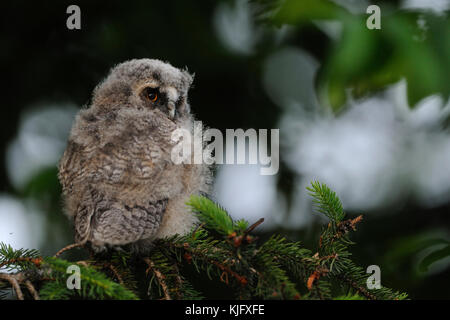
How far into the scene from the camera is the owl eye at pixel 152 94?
8.48ft

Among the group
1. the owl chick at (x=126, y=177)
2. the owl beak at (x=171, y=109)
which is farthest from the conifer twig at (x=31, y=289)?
the owl beak at (x=171, y=109)

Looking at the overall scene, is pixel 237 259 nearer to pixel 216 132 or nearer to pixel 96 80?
pixel 216 132

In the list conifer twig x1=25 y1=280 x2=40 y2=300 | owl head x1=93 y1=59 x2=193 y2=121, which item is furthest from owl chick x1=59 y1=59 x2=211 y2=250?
conifer twig x1=25 y1=280 x2=40 y2=300

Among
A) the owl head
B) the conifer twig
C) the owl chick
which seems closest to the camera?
the conifer twig

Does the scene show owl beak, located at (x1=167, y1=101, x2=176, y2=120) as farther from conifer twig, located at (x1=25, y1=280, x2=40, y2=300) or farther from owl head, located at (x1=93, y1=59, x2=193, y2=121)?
conifer twig, located at (x1=25, y1=280, x2=40, y2=300)

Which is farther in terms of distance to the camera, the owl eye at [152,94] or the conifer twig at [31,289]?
the owl eye at [152,94]

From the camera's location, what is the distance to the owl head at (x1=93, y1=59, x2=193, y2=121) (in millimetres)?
2525

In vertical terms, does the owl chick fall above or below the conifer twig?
above

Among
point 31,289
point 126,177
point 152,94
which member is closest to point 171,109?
point 152,94

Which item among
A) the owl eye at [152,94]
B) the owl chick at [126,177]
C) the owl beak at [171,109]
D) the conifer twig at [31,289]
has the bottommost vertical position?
the conifer twig at [31,289]

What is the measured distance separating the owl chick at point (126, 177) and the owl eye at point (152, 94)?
0.15ft

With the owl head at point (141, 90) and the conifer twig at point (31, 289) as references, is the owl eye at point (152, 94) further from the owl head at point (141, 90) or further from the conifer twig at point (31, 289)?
the conifer twig at point (31, 289)

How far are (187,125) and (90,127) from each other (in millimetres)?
611

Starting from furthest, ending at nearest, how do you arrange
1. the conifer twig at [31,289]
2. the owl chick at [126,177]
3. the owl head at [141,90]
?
the owl head at [141,90], the owl chick at [126,177], the conifer twig at [31,289]
